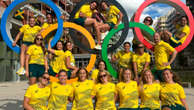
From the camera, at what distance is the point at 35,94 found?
11.4 feet

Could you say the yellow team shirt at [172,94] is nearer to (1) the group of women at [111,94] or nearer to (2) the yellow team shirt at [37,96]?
(1) the group of women at [111,94]

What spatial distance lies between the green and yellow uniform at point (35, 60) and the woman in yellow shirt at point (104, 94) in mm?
1950

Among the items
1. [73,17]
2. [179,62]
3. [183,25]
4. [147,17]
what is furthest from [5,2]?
[179,62]

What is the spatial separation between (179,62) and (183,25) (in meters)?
27.7

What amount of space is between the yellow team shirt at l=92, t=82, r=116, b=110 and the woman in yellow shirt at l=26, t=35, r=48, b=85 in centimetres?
202

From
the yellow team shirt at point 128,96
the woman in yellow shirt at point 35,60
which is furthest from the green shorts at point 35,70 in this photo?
the yellow team shirt at point 128,96

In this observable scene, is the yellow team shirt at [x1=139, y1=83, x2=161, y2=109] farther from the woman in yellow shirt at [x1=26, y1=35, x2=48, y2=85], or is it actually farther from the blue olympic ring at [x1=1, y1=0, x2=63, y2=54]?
the blue olympic ring at [x1=1, y1=0, x2=63, y2=54]

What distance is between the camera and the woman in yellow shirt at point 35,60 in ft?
15.7

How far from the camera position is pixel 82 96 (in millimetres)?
3582

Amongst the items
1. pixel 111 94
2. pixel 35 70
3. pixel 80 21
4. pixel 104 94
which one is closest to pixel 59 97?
pixel 104 94

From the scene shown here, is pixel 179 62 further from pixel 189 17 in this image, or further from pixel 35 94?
pixel 35 94

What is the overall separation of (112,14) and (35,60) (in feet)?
9.60

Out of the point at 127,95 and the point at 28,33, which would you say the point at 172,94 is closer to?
the point at 127,95

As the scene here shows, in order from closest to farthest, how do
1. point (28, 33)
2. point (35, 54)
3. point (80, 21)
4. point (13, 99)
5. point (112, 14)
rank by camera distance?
1. point (35, 54)
2. point (28, 33)
3. point (80, 21)
4. point (112, 14)
5. point (13, 99)
